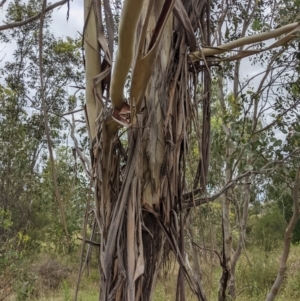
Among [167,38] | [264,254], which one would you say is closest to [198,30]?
[167,38]

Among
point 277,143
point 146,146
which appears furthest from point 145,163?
point 277,143

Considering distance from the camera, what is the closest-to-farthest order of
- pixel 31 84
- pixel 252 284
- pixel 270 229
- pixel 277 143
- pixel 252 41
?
1. pixel 252 41
2. pixel 277 143
3. pixel 252 284
4. pixel 31 84
5. pixel 270 229

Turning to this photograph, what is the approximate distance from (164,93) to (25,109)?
165 inches

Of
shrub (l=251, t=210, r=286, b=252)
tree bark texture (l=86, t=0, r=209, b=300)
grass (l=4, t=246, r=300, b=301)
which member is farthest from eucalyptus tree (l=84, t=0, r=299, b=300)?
shrub (l=251, t=210, r=286, b=252)

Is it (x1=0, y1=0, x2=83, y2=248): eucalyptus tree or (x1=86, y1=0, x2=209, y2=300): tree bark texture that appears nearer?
(x1=86, y1=0, x2=209, y2=300): tree bark texture

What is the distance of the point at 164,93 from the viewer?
684 millimetres

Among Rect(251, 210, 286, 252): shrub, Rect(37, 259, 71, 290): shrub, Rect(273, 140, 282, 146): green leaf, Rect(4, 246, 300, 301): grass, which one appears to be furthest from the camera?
Rect(251, 210, 286, 252): shrub

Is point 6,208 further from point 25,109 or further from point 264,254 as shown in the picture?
point 264,254

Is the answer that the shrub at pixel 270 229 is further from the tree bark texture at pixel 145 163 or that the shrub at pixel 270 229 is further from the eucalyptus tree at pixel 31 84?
the tree bark texture at pixel 145 163

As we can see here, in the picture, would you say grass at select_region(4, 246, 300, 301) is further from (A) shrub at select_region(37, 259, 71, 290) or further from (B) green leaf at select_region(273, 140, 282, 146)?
(B) green leaf at select_region(273, 140, 282, 146)

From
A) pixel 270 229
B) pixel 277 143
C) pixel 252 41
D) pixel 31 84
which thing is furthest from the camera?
pixel 270 229

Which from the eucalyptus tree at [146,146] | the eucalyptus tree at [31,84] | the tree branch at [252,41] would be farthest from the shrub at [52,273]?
the tree branch at [252,41]

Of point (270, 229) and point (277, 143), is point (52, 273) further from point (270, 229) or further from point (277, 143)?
point (277, 143)

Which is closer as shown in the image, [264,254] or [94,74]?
[94,74]
